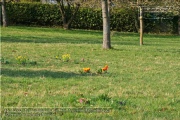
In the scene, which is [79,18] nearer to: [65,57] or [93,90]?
→ [65,57]

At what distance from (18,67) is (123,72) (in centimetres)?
271

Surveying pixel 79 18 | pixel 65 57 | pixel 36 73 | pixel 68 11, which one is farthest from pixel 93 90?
pixel 79 18

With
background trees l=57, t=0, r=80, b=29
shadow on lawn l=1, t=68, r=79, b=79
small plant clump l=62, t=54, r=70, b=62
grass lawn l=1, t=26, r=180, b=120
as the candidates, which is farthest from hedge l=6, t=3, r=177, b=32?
shadow on lawn l=1, t=68, r=79, b=79

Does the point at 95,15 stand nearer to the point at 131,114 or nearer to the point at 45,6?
the point at 45,6

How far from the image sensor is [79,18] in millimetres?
41625

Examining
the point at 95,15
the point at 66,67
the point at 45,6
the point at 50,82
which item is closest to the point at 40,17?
the point at 45,6

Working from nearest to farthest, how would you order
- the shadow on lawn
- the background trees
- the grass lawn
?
the grass lawn < the shadow on lawn < the background trees

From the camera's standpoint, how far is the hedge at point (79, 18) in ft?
135

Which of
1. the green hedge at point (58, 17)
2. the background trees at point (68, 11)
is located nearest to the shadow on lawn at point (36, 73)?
the background trees at point (68, 11)

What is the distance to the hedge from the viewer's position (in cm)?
4100

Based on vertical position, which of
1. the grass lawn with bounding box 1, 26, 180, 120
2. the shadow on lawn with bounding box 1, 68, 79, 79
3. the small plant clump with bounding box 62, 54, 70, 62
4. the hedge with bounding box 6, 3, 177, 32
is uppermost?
the hedge with bounding box 6, 3, 177, 32

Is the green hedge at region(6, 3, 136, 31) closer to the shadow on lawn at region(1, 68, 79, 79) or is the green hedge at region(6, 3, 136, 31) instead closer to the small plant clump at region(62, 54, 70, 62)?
the small plant clump at region(62, 54, 70, 62)

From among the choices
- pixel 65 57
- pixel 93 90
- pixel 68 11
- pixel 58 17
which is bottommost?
pixel 93 90

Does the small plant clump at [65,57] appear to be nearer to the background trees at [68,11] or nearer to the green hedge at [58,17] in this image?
the background trees at [68,11]
